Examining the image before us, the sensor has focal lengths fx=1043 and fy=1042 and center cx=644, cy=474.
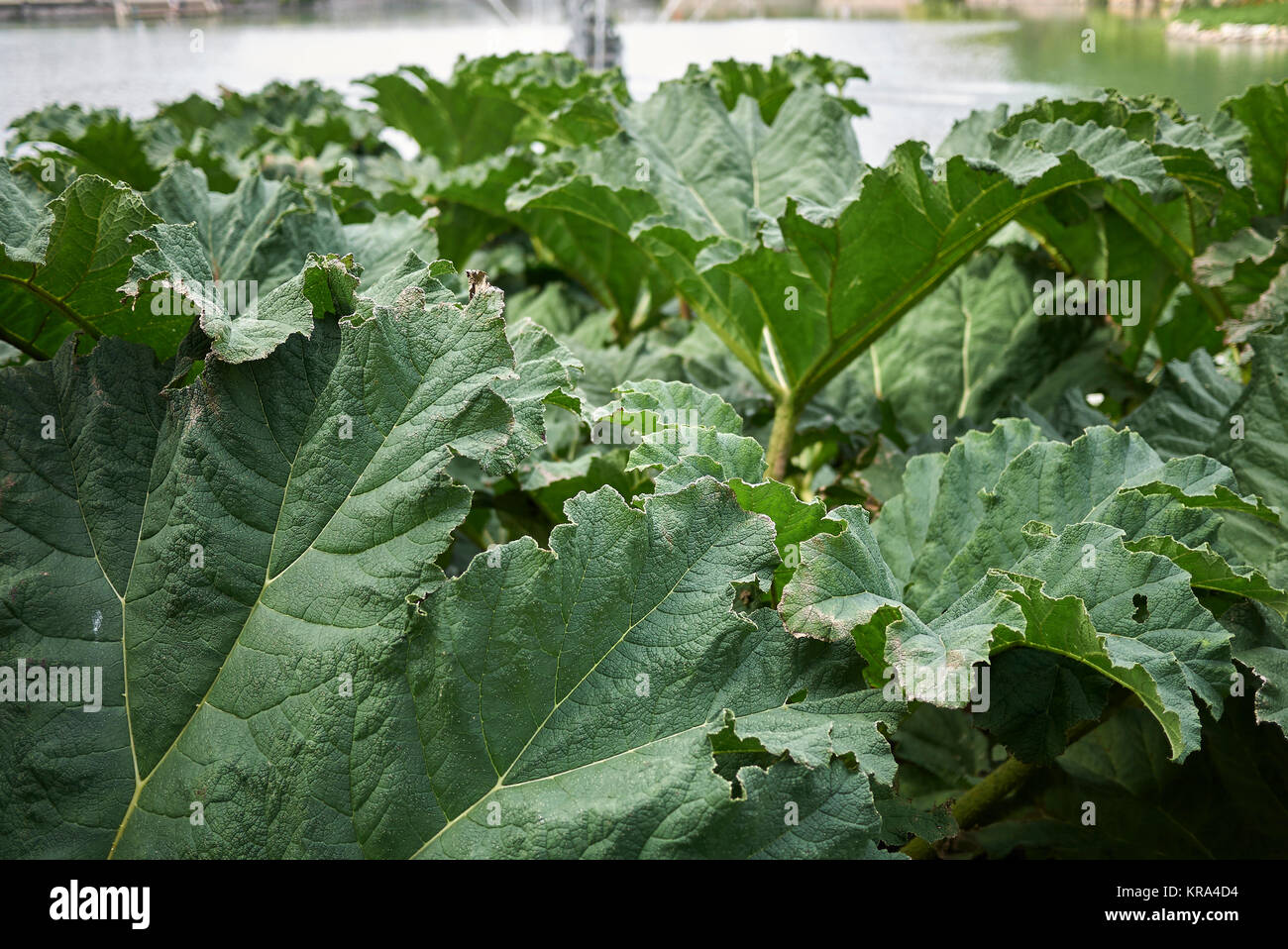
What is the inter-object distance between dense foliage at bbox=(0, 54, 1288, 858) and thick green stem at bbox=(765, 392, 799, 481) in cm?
24

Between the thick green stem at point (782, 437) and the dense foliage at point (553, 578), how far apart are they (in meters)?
0.24

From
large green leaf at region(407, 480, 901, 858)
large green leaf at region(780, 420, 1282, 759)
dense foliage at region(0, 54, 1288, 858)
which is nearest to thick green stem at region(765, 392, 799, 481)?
dense foliage at region(0, 54, 1288, 858)

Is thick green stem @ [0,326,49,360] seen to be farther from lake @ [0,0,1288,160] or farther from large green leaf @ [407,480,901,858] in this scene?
lake @ [0,0,1288,160]

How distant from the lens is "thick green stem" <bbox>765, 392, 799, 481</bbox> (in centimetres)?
170

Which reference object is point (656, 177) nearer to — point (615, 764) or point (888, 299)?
point (888, 299)

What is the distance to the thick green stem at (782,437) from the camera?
1.70 m

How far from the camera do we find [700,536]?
97 cm

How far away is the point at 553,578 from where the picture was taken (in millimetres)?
942

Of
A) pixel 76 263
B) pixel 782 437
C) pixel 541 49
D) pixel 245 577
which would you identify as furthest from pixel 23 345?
pixel 541 49

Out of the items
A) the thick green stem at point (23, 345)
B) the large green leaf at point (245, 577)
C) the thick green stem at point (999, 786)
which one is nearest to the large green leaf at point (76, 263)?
the thick green stem at point (23, 345)

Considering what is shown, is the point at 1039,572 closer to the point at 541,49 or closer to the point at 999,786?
the point at 999,786

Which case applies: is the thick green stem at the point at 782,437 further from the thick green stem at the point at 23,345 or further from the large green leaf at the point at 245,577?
the thick green stem at the point at 23,345
